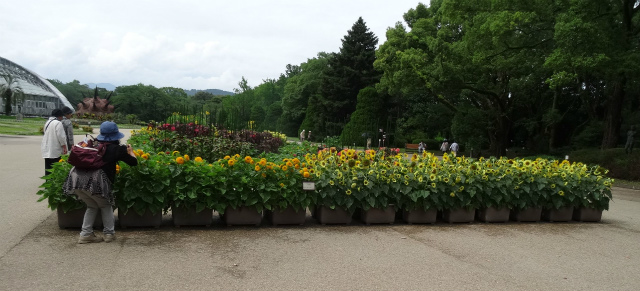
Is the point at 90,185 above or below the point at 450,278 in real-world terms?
above

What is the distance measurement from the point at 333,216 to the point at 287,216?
0.70 meters

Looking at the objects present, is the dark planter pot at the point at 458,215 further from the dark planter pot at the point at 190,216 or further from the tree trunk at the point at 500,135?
the tree trunk at the point at 500,135

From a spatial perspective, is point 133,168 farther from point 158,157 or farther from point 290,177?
point 290,177

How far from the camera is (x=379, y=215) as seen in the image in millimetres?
6441

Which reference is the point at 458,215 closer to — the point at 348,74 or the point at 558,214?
the point at 558,214

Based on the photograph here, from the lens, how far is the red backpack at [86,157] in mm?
4668

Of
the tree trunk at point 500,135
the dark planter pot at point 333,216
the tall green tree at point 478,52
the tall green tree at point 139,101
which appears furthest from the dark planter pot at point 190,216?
the tall green tree at point 139,101

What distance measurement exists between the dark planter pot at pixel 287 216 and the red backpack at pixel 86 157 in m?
2.34

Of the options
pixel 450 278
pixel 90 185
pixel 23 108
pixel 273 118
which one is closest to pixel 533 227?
pixel 450 278

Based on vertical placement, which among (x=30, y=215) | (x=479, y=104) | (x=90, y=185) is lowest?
(x=30, y=215)

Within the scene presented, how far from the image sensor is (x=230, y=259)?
4570mm

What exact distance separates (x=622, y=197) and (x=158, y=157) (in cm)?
1246

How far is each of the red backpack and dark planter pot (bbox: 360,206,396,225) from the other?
144 inches

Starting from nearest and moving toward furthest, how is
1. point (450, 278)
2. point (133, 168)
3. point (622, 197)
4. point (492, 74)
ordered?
point (450, 278)
point (133, 168)
point (622, 197)
point (492, 74)
